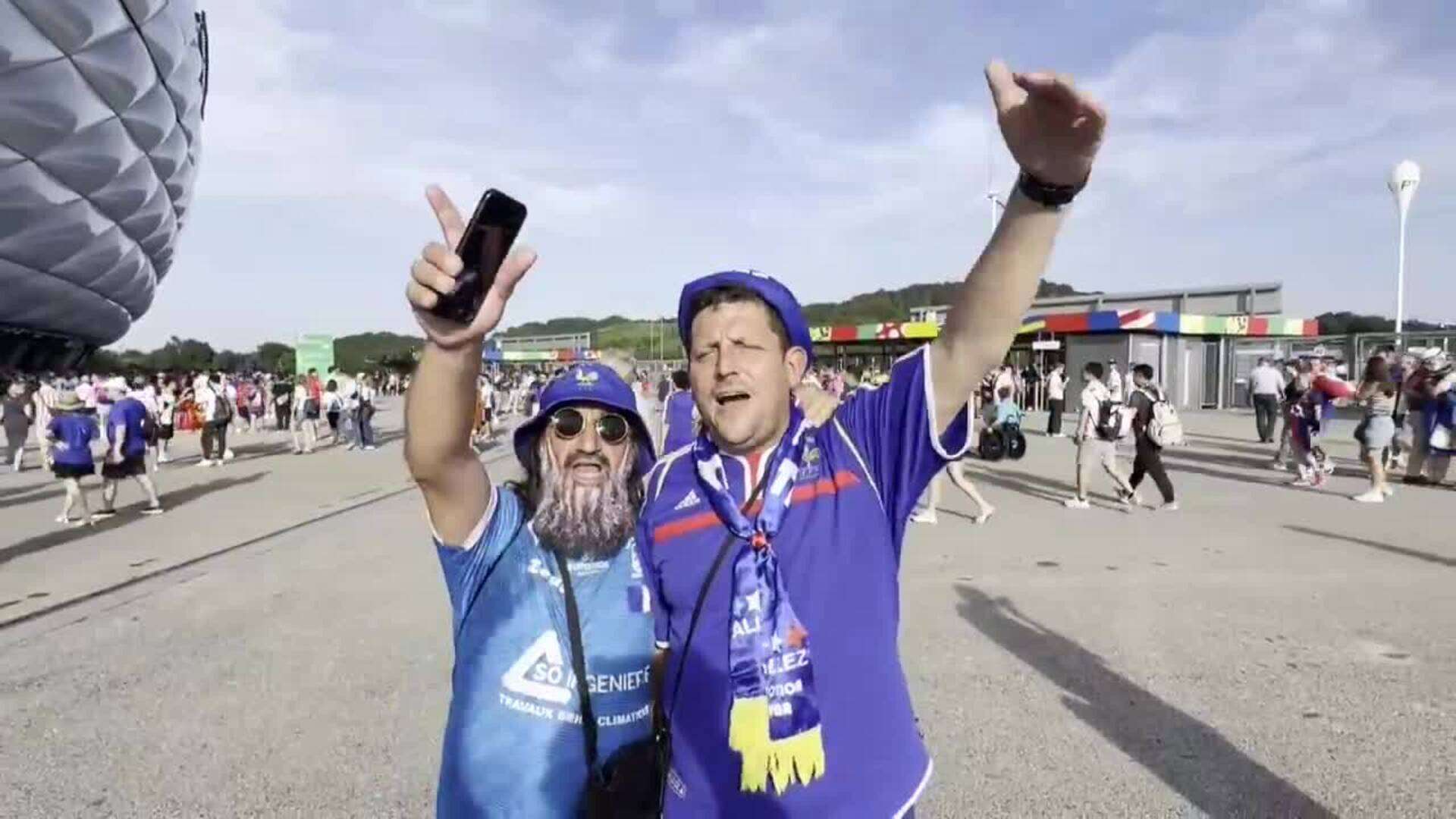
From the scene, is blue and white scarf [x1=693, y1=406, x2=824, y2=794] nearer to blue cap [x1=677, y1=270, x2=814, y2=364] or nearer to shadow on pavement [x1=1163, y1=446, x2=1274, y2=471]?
blue cap [x1=677, y1=270, x2=814, y2=364]

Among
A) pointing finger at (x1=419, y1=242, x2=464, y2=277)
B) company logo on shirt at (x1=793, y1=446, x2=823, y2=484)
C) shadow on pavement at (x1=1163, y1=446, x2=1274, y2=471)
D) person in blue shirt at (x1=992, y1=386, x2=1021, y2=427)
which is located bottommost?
shadow on pavement at (x1=1163, y1=446, x2=1274, y2=471)

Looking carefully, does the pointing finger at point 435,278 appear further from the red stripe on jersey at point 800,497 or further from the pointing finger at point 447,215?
the red stripe on jersey at point 800,497

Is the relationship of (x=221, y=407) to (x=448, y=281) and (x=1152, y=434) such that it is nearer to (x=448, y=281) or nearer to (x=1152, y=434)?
(x=1152, y=434)

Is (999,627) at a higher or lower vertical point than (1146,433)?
lower

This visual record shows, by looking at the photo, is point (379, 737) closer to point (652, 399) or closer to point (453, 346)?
point (453, 346)

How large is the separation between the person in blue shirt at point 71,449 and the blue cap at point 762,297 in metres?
10.2

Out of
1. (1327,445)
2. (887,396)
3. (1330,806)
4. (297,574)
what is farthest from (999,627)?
(1327,445)

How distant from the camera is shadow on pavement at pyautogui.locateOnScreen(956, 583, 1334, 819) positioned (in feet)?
10.8

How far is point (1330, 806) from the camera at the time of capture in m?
3.22

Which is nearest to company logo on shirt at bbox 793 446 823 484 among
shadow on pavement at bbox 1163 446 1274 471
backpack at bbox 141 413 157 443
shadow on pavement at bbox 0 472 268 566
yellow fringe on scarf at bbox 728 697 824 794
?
yellow fringe on scarf at bbox 728 697 824 794

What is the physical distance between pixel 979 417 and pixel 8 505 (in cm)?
1305

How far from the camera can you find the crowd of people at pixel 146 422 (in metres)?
Result: 10.1

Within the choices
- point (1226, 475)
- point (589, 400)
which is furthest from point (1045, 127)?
point (1226, 475)

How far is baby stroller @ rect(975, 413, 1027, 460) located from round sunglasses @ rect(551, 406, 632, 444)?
11.8 metres
